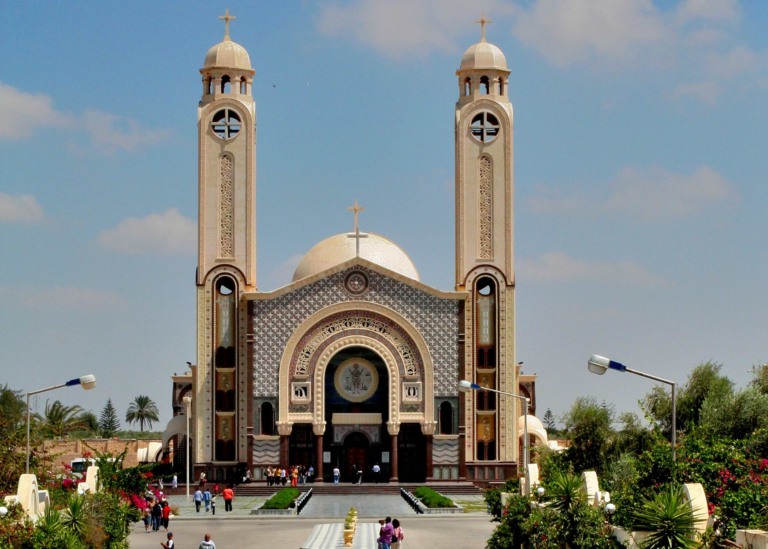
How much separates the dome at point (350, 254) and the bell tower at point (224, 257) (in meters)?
5.39

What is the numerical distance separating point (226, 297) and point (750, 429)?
23.8 m

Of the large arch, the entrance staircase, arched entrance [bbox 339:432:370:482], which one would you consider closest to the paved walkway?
the entrance staircase

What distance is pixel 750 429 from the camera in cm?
4803

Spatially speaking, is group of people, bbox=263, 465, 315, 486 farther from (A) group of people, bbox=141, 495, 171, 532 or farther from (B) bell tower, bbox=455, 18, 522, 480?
(A) group of people, bbox=141, 495, 171, 532

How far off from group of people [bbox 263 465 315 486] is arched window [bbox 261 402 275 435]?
159 cm

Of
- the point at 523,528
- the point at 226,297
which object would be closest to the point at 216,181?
the point at 226,297

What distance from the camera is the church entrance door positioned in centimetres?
6272

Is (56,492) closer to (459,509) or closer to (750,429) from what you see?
(459,509)

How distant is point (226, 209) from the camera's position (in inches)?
2463

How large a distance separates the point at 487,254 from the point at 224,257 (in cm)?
1124

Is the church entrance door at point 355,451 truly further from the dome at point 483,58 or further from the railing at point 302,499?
the dome at point 483,58

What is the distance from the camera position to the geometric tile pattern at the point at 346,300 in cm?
6128

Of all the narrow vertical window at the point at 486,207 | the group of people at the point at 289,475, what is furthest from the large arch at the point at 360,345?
the narrow vertical window at the point at 486,207

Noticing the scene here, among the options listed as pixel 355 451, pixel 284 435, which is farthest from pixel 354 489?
pixel 284 435
